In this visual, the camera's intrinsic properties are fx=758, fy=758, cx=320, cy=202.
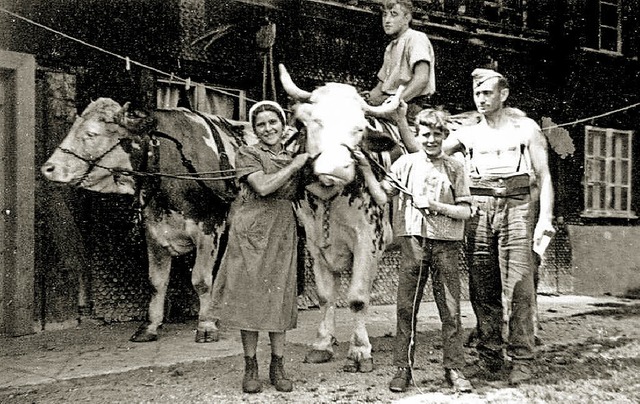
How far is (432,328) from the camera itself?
28.6 ft

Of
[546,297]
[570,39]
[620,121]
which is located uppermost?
[570,39]

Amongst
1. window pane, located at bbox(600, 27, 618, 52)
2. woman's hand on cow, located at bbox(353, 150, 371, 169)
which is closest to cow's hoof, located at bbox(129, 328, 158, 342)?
woman's hand on cow, located at bbox(353, 150, 371, 169)

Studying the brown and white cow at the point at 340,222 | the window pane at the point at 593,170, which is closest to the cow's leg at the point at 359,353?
the brown and white cow at the point at 340,222

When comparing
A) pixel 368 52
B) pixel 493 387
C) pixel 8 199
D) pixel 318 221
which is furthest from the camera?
pixel 368 52

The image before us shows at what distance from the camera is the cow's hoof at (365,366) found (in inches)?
233

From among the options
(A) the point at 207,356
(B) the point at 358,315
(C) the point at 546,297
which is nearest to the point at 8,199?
(A) the point at 207,356

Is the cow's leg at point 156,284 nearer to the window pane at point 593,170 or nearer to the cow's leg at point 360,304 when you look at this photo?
the cow's leg at point 360,304

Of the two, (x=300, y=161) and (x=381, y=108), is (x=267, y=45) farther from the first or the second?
(x=300, y=161)

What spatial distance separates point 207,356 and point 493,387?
2536mm

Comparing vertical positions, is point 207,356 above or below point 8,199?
below

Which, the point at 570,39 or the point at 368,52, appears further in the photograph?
the point at 570,39

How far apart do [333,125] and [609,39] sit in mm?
10300

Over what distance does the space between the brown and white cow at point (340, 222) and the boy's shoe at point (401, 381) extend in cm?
67

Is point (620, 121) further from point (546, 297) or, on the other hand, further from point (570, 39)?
point (546, 297)
